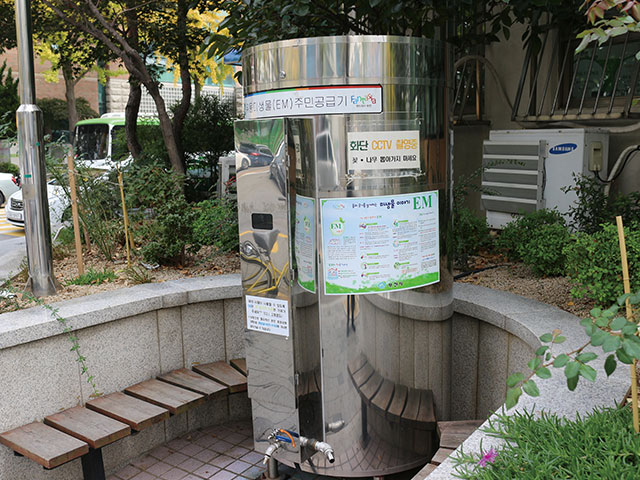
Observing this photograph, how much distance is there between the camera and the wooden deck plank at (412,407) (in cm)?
378

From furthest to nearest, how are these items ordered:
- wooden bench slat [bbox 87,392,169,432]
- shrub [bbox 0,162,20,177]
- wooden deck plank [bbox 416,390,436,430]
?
shrub [bbox 0,162,20,177]
wooden bench slat [bbox 87,392,169,432]
wooden deck plank [bbox 416,390,436,430]

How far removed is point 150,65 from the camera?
13.7m

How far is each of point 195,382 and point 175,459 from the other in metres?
0.56

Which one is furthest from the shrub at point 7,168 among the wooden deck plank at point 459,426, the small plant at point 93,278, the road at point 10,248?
the wooden deck plank at point 459,426

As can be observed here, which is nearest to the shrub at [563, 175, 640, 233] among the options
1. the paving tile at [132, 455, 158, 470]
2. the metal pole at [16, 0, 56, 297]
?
the paving tile at [132, 455, 158, 470]

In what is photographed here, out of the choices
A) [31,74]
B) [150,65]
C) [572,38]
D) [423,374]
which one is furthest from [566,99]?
[150,65]

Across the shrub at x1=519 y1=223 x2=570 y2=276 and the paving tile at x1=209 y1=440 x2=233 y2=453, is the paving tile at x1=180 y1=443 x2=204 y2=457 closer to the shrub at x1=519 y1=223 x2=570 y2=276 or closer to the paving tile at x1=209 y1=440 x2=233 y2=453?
the paving tile at x1=209 y1=440 x2=233 y2=453

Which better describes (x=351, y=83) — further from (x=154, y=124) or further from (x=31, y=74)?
(x=154, y=124)

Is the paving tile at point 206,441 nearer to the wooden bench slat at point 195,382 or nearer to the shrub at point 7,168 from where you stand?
the wooden bench slat at point 195,382

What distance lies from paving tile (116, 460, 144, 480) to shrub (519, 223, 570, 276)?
323 cm

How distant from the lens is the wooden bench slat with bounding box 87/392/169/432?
4.11m

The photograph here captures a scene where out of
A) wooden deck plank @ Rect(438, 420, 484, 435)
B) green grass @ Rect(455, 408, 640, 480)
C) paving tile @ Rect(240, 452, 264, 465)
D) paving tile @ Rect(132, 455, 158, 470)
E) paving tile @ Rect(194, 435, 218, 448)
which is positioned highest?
green grass @ Rect(455, 408, 640, 480)

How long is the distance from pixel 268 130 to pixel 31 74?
2219mm

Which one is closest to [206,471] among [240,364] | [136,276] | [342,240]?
[240,364]
